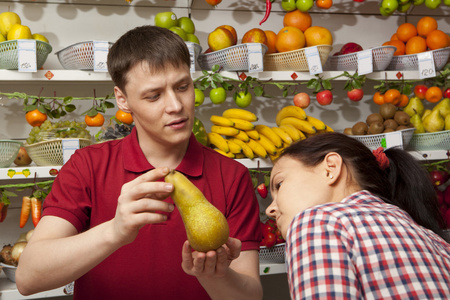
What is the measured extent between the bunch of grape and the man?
0.77m

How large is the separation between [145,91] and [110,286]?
19.3 inches

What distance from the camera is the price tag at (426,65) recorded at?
229 cm

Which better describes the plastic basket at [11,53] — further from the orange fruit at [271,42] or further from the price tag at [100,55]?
the orange fruit at [271,42]

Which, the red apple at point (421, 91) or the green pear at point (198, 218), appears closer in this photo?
the green pear at point (198, 218)

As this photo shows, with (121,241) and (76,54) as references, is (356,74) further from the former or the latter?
(121,241)

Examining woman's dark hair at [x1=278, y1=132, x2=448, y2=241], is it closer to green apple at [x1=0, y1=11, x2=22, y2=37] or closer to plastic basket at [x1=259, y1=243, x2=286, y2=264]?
plastic basket at [x1=259, y1=243, x2=286, y2=264]

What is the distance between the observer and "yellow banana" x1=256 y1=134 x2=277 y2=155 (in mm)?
2102

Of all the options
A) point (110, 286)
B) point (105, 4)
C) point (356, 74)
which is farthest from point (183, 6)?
point (110, 286)

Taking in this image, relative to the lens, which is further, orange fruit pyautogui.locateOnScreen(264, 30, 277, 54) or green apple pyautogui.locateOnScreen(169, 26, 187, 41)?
orange fruit pyautogui.locateOnScreen(264, 30, 277, 54)

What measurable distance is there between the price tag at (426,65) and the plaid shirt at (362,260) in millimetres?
1735

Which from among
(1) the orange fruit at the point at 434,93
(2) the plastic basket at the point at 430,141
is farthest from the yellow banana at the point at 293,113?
(1) the orange fruit at the point at 434,93

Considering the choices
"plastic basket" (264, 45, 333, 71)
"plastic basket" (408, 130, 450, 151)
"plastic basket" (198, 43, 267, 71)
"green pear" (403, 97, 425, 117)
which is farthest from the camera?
"green pear" (403, 97, 425, 117)

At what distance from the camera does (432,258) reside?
732 millimetres

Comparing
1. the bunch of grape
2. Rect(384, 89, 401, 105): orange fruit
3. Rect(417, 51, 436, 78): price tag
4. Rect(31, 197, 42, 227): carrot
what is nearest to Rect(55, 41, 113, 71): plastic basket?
the bunch of grape
